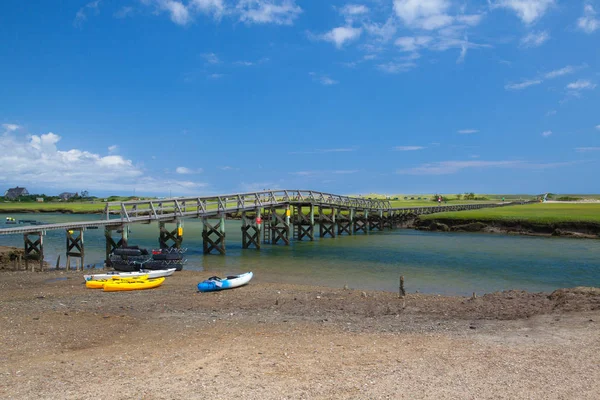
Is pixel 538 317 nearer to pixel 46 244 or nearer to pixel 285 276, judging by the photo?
pixel 285 276

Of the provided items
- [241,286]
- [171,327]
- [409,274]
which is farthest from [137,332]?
[409,274]

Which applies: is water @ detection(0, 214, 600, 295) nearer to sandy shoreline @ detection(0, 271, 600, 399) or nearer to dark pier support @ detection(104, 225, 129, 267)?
dark pier support @ detection(104, 225, 129, 267)

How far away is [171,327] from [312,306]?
5.95m

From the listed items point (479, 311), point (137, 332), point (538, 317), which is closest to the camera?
point (137, 332)

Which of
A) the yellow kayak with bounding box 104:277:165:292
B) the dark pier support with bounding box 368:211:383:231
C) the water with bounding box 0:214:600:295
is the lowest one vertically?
the water with bounding box 0:214:600:295

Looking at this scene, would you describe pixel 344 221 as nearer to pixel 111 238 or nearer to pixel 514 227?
pixel 514 227

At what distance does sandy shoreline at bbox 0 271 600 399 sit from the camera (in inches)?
386

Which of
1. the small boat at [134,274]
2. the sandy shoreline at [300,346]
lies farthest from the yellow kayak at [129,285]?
the sandy shoreline at [300,346]

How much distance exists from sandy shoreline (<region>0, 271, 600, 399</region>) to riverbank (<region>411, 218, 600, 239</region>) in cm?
4146

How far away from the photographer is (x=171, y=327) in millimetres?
15164

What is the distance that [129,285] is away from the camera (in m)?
23.0

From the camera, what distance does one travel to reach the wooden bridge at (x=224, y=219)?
3222 cm

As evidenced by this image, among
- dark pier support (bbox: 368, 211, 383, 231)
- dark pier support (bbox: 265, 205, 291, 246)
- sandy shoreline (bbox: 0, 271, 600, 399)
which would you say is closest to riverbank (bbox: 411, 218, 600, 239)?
dark pier support (bbox: 368, 211, 383, 231)

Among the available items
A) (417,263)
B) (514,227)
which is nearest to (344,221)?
(514,227)
